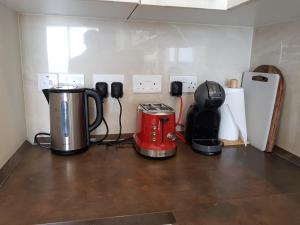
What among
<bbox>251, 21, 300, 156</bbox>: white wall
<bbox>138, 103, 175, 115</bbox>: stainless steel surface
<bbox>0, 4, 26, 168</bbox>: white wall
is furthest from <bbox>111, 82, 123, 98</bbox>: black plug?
<bbox>251, 21, 300, 156</bbox>: white wall

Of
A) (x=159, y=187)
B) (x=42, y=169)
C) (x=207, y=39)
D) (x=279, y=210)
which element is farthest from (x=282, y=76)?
(x=42, y=169)

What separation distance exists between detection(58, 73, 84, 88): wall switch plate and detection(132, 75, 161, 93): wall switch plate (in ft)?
0.77

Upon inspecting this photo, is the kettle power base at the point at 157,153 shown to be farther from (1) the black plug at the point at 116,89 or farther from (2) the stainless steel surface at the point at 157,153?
(1) the black plug at the point at 116,89

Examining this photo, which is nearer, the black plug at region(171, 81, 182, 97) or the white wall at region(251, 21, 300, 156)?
the white wall at region(251, 21, 300, 156)

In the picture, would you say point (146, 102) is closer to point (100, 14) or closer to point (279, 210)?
point (100, 14)

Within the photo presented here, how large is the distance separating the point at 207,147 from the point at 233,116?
22 centimetres

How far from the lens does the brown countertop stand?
0.60 meters

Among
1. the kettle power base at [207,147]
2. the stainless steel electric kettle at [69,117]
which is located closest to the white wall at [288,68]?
the kettle power base at [207,147]

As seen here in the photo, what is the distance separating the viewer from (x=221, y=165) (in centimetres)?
91

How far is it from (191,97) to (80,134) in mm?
559

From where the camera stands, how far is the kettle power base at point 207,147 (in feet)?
3.24

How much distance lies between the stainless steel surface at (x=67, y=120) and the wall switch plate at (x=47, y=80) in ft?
0.47

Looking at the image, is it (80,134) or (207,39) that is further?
(207,39)

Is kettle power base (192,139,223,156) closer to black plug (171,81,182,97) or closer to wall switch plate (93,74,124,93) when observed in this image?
black plug (171,81,182,97)
